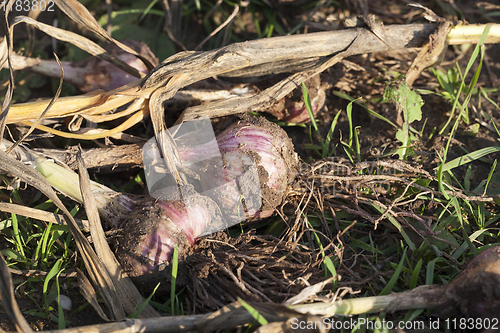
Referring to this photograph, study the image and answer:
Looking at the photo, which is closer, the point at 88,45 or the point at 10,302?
the point at 10,302

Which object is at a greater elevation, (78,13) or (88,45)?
(78,13)

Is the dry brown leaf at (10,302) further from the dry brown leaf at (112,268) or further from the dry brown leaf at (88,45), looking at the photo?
the dry brown leaf at (88,45)

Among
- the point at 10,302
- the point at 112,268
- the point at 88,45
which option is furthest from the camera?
the point at 88,45

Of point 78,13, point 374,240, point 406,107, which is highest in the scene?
point 78,13

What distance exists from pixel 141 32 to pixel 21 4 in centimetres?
76

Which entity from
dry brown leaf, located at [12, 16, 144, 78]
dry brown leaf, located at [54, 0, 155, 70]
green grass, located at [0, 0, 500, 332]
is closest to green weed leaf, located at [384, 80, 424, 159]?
green grass, located at [0, 0, 500, 332]

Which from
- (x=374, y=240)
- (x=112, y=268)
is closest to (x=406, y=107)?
(x=374, y=240)

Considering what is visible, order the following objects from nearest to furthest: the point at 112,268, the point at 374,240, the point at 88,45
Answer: the point at 112,268 < the point at 374,240 < the point at 88,45

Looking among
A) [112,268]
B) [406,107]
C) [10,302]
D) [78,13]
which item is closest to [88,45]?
[78,13]

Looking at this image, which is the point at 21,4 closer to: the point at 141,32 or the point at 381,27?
the point at 141,32

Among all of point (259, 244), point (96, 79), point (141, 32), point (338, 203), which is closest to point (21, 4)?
point (141, 32)

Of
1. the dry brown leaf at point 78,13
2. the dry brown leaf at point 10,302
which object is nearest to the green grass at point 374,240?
the dry brown leaf at point 10,302

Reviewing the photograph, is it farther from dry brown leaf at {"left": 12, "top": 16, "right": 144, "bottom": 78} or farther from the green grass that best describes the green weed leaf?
dry brown leaf at {"left": 12, "top": 16, "right": 144, "bottom": 78}

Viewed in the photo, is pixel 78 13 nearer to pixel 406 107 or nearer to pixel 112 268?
pixel 112 268
